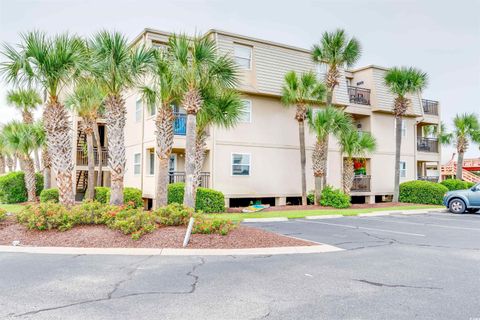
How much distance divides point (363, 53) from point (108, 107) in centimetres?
1466

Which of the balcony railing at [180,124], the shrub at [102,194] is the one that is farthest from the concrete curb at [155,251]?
the shrub at [102,194]

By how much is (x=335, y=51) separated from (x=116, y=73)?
42.4 feet

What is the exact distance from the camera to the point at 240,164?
831 inches

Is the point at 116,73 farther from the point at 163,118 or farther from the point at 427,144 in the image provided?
the point at 427,144

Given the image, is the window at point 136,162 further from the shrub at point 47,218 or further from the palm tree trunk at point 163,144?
the shrub at point 47,218

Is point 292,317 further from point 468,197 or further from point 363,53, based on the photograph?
point 363,53

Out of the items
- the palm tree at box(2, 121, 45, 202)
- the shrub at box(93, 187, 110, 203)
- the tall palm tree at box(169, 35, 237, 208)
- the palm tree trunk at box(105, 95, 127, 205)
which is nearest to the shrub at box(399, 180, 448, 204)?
the tall palm tree at box(169, 35, 237, 208)

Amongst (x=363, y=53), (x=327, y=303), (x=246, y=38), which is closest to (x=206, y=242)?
(x=327, y=303)

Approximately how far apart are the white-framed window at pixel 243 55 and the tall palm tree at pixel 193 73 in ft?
24.3

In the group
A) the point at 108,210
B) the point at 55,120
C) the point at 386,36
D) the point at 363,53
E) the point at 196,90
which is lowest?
the point at 108,210

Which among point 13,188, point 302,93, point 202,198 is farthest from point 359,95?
point 13,188

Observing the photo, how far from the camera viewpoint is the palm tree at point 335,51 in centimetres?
2075

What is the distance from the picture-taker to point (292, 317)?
465 cm

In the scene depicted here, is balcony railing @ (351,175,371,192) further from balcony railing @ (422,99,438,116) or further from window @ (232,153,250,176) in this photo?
balcony railing @ (422,99,438,116)
